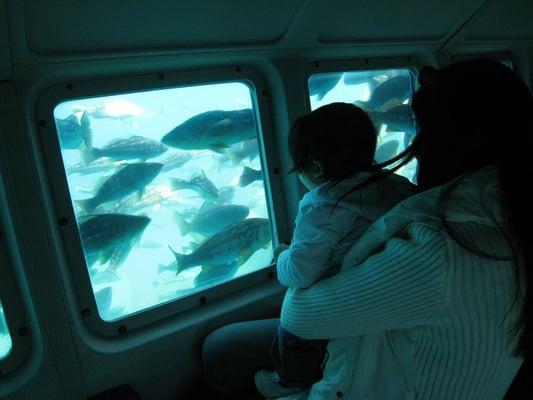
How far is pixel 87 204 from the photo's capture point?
126 centimetres

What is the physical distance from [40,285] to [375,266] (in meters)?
1.04

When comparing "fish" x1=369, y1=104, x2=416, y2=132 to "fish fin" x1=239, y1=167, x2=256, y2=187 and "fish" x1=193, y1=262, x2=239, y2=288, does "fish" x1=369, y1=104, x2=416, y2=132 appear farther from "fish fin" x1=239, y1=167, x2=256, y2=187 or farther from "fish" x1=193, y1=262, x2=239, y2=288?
"fish" x1=193, y1=262, x2=239, y2=288

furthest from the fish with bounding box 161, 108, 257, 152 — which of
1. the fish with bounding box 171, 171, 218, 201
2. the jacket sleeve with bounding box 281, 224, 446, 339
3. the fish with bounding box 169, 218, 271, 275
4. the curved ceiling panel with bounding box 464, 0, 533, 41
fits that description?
the curved ceiling panel with bounding box 464, 0, 533, 41

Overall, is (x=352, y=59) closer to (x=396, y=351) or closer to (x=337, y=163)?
(x=337, y=163)

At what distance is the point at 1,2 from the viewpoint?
84 cm

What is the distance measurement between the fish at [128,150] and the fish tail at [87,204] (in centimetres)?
13

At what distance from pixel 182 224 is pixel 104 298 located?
0.39m

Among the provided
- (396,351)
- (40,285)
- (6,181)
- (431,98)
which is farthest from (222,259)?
(431,98)

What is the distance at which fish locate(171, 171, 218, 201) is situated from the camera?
1429mm

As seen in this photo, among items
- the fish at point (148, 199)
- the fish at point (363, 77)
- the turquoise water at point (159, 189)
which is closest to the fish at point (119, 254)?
the turquoise water at point (159, 189)

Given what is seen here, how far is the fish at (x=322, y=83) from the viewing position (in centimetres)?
169

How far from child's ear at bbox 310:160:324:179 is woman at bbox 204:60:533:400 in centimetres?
30

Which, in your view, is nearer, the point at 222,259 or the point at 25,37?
the point at 25,37

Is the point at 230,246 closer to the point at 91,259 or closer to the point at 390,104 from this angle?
the point at 91,259
